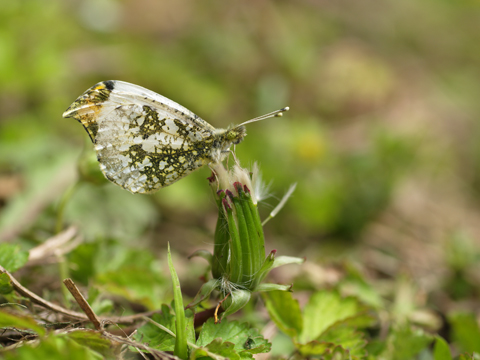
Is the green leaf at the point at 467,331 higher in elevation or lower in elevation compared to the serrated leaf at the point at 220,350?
lower

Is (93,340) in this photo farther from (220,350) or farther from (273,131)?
(273,131)

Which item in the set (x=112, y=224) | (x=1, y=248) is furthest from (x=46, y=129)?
(x=1, y=248)

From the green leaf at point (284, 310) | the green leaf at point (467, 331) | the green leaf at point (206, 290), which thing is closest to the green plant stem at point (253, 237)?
the green leaf at point (206, 290)

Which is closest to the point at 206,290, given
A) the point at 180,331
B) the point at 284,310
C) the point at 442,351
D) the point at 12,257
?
the point at 180,331

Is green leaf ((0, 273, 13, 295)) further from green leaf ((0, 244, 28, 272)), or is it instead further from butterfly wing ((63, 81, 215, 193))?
butterfly wing ((63, 81, 215, 193))

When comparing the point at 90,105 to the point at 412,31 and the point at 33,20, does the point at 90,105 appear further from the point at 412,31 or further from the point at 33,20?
the point at 412,31

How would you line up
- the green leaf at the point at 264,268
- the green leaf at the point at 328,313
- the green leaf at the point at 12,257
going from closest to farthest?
the green leaf at the point at 264,268 → the green leaf at the point at 12,257 → the green leaf at the point at 328,313

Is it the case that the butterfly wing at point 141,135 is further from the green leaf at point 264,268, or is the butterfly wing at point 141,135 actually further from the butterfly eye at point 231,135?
the green leaf at point 264,268

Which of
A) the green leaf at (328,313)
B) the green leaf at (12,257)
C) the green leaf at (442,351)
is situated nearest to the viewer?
the green leaf at (12,257)
